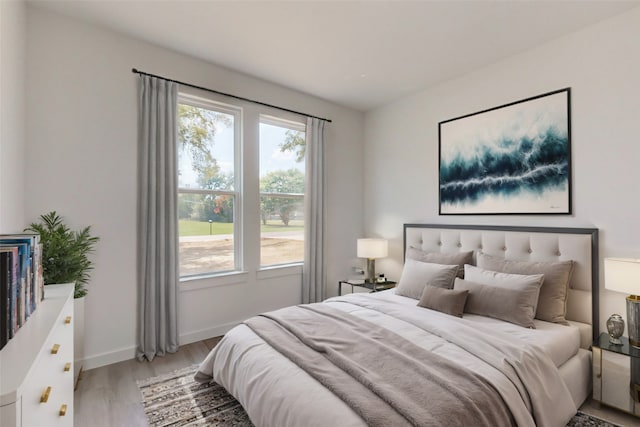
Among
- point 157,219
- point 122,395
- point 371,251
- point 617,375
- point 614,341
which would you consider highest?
point 157,219

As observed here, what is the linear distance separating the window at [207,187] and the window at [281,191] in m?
0.35

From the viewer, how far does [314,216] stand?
12.9ft

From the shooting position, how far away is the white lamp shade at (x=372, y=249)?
382 centimetres

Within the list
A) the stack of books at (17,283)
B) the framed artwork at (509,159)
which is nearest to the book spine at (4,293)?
the stack of books at (17,283)

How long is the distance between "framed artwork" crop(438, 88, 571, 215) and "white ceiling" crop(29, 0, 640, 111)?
568mm

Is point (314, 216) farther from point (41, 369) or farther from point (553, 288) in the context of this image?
point (41, 369)

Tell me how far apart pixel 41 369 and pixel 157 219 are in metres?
1.97

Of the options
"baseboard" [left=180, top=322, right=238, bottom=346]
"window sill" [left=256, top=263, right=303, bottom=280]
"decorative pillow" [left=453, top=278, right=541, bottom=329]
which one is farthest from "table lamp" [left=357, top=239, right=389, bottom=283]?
"baseboard" [left=180, top=322, right=238, bottom=346]

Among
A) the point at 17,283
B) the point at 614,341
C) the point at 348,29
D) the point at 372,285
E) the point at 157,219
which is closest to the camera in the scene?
the point at 17,283

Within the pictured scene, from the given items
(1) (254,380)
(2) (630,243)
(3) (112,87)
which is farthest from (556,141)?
(3) (112,87)

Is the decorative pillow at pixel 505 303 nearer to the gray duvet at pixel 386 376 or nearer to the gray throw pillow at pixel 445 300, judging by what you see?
the gray throw pillow at pixel 445 300

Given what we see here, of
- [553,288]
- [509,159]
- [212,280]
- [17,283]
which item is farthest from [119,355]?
[509,159]

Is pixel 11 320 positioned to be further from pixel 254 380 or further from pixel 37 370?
pixel 254 380

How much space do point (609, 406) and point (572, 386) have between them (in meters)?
0.32
